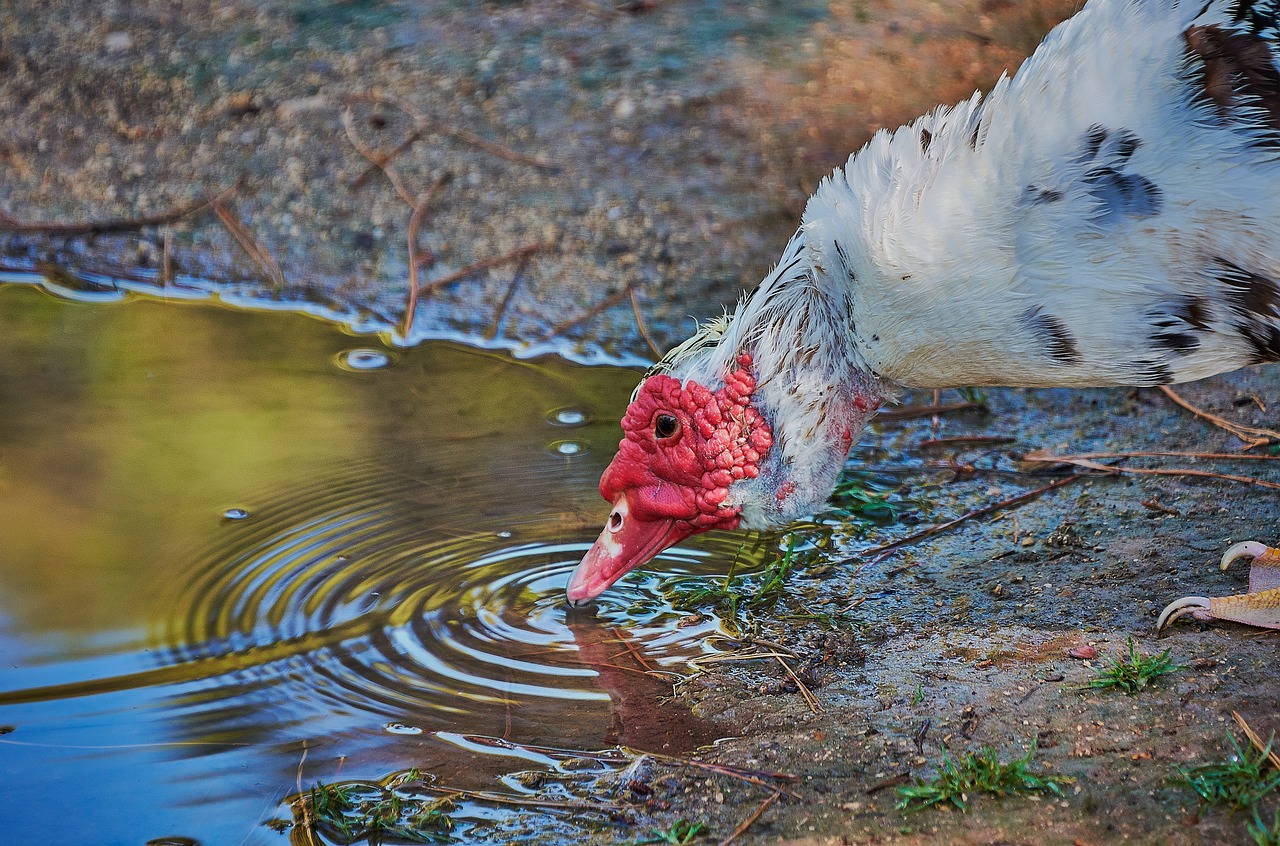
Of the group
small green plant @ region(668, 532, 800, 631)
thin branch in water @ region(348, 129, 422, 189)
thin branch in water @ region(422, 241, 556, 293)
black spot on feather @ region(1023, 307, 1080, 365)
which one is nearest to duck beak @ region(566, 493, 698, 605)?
small green plant @ region(668, 532, 800, 631)

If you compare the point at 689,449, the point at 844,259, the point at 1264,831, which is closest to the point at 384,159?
the point at 689,449

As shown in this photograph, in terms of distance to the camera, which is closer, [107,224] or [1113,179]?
[1113,179]

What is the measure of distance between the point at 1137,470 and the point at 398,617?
7.50 feet

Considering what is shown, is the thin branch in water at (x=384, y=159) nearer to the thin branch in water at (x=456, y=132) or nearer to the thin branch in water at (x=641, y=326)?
the thin branch in water at (x=456, y=132)

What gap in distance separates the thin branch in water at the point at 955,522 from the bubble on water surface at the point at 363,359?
80.9 inches

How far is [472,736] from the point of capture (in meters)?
3.02

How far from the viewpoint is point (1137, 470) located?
404cm

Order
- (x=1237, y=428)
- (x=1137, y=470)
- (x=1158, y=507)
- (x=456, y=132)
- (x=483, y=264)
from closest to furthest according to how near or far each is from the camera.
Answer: (x=1158, y=507) < (x=1137, y=470) < (x=1237, y=428) < (x=483, y=264) < (x=456, y=132)

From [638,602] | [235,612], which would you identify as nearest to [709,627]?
[638,602]

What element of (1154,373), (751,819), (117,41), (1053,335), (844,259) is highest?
(117,41)

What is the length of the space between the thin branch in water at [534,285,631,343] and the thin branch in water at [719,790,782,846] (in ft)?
9.15

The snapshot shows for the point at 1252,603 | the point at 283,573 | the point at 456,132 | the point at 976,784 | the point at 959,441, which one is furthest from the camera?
the point at 456,132

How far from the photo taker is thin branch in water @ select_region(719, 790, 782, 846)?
2520mm

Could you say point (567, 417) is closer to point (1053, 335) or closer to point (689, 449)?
point (689, 449)
